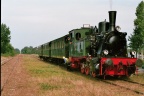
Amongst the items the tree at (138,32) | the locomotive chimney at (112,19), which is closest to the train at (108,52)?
the locomotive chimney at (112,19)

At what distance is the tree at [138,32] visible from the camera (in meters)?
50.2

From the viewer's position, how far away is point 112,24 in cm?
1688

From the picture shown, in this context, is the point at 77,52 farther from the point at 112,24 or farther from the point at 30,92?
the point at 30,92

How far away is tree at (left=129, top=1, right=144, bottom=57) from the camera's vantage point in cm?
5017

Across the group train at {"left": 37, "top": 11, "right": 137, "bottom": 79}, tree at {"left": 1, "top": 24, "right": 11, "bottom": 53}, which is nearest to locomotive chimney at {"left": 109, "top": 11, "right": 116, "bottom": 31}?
A: train at {"left": 37, "top": 11, "right": 137, "bottom": 79}

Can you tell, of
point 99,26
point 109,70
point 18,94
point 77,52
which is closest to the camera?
point 18,94

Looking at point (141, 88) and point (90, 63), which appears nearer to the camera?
point (141, 88)

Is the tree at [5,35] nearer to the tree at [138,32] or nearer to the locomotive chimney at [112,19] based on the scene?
the tree at [138,32]

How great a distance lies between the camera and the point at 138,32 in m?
51.2

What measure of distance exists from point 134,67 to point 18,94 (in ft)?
24.3

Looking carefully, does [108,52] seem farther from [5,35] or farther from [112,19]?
[5,35]

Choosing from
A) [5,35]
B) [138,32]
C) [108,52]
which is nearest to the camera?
[108,52]

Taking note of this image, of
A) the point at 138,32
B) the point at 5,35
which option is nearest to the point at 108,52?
the point at 138,32

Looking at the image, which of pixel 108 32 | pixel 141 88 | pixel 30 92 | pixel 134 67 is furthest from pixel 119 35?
pixel 30 92
